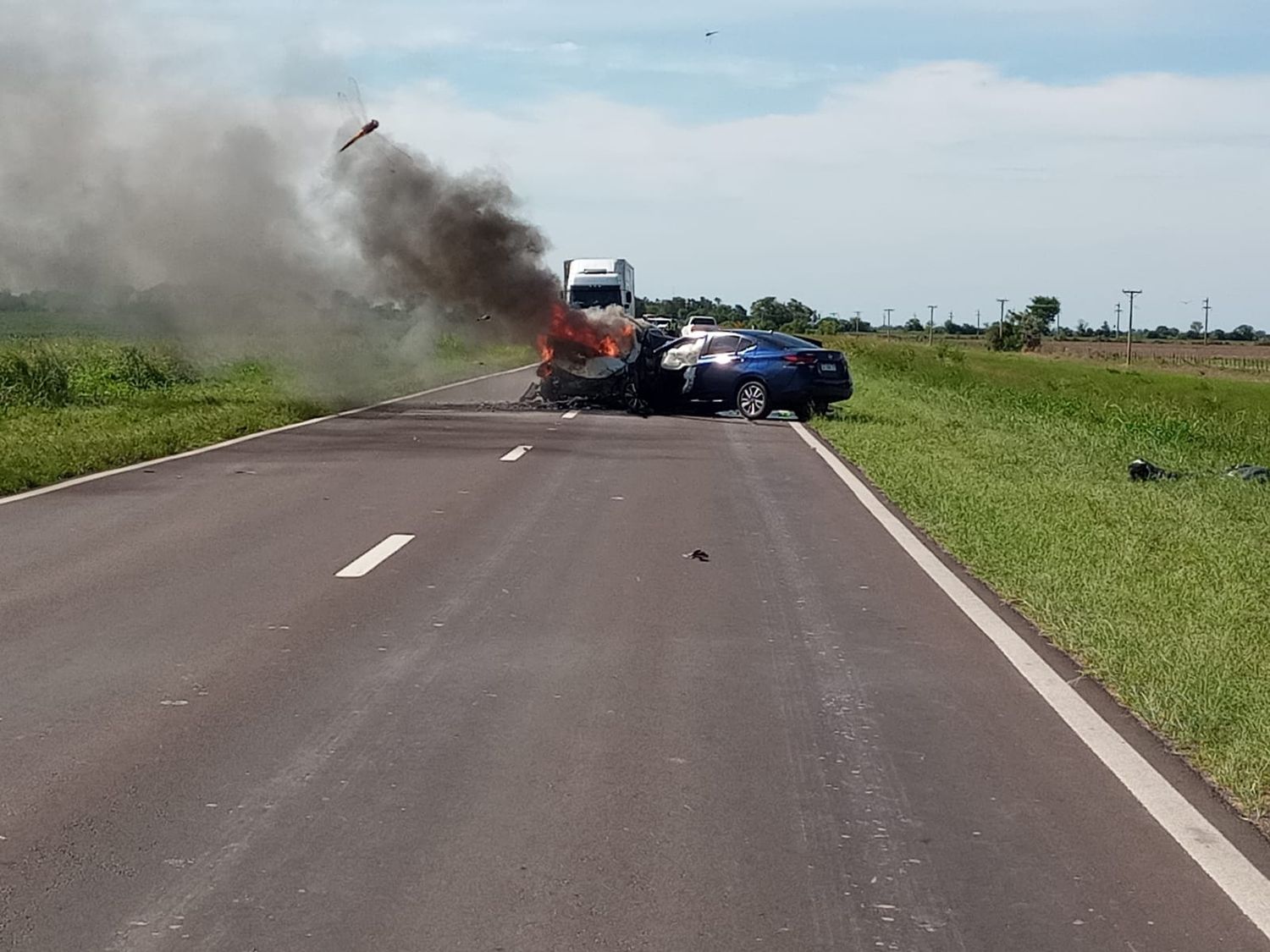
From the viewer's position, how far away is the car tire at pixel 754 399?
2720 cm

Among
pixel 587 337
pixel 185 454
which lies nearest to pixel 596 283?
pixel 587 337

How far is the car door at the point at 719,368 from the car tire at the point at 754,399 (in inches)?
7.8

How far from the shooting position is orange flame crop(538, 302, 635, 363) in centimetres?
2994

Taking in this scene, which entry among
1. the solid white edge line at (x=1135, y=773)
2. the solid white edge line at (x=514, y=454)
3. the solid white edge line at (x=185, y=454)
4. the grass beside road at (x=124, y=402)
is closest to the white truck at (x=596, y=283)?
the grass beside road at (x=124, y=402)

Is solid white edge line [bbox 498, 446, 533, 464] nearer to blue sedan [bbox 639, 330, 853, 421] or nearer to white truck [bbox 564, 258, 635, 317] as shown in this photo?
blue sedan [bbox 639, 330, 853, 421]

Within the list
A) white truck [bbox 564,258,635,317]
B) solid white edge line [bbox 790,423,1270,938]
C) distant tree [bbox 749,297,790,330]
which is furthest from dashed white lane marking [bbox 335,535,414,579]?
distant tree [bbox 749,297,790,330]

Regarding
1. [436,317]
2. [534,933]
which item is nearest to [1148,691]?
[534,933]

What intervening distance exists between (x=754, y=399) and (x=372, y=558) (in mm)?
16338

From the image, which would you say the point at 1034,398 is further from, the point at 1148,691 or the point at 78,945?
the point at 78,945

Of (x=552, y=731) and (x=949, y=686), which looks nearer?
(x=552, y=731)

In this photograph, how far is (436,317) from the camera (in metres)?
33.9

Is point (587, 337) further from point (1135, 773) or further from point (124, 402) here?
point (1135, 773)

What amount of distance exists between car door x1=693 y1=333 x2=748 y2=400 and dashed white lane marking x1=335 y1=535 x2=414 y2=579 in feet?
50.4

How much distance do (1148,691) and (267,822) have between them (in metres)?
4.09
